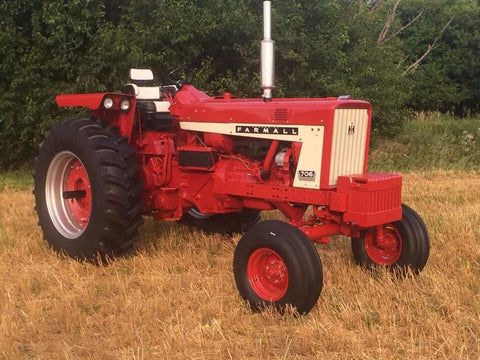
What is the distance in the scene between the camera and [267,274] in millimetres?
3846

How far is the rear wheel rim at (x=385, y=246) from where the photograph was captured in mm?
4391

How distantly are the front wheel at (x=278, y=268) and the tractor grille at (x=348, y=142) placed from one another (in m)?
0.59

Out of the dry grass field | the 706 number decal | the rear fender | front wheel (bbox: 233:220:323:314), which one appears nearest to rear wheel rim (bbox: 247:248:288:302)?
front wheel (bbox: 233:220:323:314)

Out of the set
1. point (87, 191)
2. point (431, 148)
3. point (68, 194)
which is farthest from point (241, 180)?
point (431, 148)

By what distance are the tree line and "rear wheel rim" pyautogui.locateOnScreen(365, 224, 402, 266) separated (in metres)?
6.52

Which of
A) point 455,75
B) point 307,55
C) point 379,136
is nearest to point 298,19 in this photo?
point 307,55

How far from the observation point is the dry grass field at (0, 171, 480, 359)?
3129mm

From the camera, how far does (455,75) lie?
63.9ft

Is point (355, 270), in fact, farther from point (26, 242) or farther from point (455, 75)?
point (455, 75)

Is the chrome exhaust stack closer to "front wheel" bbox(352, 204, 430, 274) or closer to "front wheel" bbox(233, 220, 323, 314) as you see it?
"front wheel" bbox(233, 220, 323, 314)

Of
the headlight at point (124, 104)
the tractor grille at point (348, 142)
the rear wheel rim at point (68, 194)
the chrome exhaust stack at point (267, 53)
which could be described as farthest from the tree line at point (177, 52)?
the tractor grille at point (348, 142)

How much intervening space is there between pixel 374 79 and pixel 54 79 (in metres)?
6.71

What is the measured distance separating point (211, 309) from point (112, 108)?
6.78 feet

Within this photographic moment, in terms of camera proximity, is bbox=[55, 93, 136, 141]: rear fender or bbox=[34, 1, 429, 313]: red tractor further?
bbox=[55, 93, 136, 141]: rear fender
